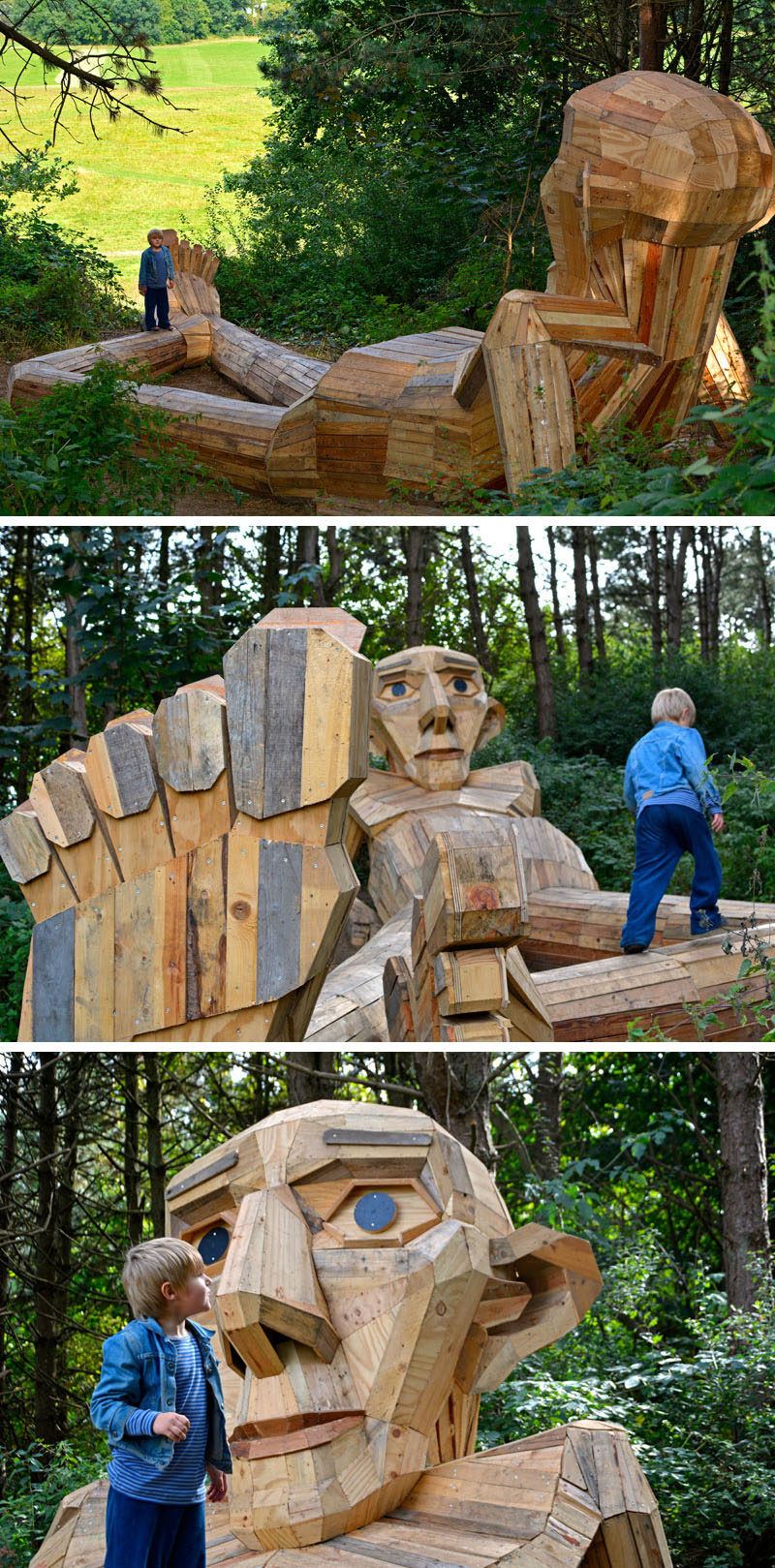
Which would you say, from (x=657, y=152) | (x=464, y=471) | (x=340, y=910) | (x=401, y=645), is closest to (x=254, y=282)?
(x=401, y=645)

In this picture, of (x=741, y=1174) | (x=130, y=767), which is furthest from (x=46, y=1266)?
(x=130, y=767)

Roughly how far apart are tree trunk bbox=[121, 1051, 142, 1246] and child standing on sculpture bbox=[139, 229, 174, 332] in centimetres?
758

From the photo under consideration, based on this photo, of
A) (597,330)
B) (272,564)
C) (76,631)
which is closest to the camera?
(597,330)

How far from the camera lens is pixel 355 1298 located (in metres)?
3.90

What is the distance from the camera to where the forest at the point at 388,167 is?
1150 centimetres

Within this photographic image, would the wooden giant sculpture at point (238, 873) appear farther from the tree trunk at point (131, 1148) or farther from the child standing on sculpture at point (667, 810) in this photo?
the tree trunk at point (131, 1148)

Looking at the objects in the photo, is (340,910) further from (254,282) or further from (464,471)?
(254,282)

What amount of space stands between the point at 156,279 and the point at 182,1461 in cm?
1122

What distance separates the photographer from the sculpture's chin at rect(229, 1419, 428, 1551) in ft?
12.0

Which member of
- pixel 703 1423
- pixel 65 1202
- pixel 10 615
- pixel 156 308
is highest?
pixel 156 308

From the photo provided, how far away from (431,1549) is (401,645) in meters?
7.04

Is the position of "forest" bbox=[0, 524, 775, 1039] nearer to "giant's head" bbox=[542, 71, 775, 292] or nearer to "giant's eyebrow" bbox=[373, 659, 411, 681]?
"giant's eyebrow" bbox=[373, 659, 411, 681]

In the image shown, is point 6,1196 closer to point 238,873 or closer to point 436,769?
point 436,769

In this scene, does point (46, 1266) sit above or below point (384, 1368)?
below
